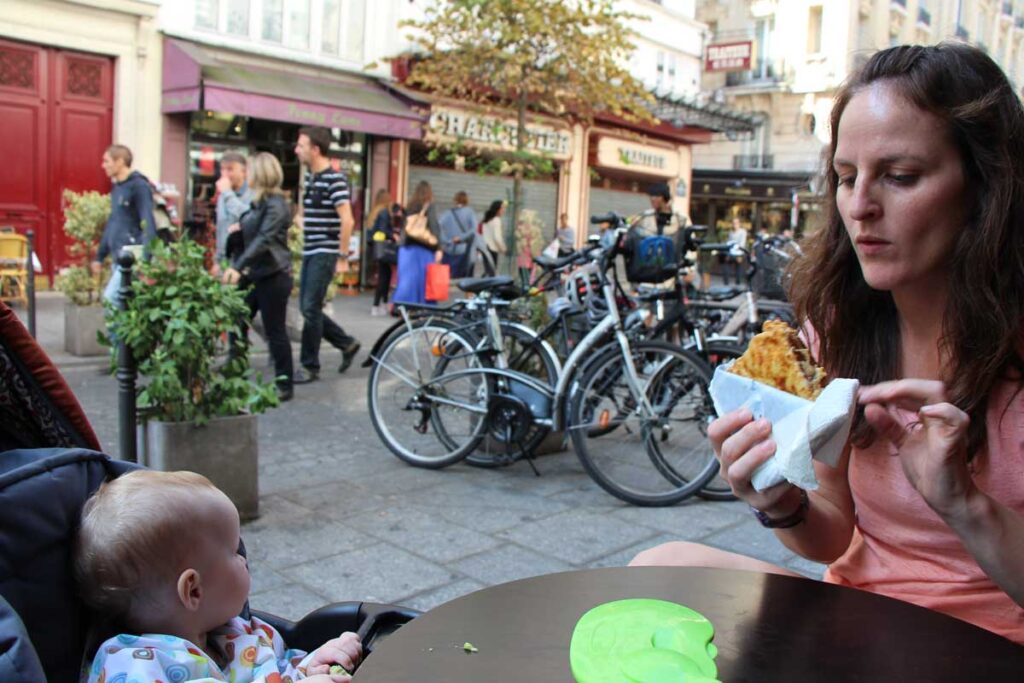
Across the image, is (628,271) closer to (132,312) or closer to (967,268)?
(132,312)

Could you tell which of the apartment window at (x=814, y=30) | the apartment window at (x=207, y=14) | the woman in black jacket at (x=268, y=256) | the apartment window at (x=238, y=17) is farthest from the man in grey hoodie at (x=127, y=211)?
the apartment window at (x=814, y=30)

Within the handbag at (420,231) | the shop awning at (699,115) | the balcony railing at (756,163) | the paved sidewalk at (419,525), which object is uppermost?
the balcony railing at (756,163)

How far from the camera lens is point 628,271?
5539 millimetres

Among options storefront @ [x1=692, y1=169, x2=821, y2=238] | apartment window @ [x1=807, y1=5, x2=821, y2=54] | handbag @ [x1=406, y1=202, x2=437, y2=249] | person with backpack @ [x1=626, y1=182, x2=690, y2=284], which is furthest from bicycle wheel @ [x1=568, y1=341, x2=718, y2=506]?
apartment window @ [x1=807, y1=5, x2=821, y2=54]

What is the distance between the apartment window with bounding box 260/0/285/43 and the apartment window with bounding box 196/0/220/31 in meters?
0.86

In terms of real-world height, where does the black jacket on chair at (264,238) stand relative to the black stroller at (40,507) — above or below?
above

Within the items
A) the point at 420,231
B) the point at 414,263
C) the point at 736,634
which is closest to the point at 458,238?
the point at 420,231

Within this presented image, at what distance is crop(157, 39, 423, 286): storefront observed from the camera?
543 inches

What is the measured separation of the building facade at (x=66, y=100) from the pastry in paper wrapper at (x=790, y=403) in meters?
13.4

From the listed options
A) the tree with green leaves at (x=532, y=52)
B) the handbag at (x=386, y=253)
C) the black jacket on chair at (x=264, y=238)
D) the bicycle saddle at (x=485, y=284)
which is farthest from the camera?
the handbag at (x=386, y=253)

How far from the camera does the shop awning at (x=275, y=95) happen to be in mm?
13617

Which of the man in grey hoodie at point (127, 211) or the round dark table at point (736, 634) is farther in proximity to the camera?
the man in grey hoodie at point (127, 211)

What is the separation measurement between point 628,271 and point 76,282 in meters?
5.35

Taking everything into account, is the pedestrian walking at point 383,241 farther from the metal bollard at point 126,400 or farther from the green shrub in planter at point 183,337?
the metal bollard at point 126,400
